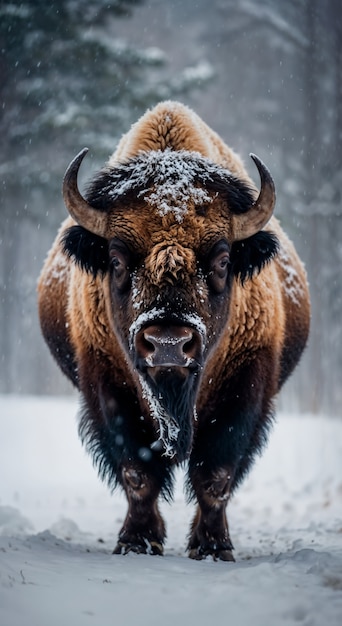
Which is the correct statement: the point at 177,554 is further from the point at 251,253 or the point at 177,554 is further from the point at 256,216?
the point at 256,216

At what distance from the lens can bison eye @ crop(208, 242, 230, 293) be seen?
4.89 meters

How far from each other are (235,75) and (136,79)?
859 cm

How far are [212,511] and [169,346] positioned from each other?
65.1 inches

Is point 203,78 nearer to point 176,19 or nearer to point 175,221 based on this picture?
point 176,19

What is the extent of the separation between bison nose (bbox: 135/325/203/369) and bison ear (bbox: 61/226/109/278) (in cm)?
112

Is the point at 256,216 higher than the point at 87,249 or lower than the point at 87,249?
higher

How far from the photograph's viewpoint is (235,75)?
27125 mm

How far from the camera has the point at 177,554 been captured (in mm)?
5832

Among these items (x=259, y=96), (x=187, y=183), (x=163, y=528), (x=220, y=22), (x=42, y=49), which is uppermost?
(x=220, y=22)

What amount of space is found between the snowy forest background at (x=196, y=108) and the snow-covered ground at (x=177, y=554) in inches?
327

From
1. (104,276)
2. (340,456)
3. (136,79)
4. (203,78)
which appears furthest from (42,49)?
(104,276)

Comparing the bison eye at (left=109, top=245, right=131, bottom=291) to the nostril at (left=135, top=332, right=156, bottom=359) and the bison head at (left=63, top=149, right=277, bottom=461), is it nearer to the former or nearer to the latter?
the bison head at (left=63, top=149, right=277, bottom=461)

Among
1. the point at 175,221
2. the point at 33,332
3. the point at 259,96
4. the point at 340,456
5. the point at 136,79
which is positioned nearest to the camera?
the point at 175,221

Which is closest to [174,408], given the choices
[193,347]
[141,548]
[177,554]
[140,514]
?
[193,347]
